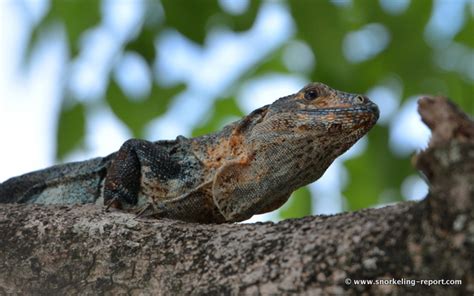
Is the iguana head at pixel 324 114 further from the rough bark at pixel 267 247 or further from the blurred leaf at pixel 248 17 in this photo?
the rough bark at pixel 267 247

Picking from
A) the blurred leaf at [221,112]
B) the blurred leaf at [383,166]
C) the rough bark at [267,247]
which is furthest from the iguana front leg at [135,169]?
the blurred leaf at [221,112]

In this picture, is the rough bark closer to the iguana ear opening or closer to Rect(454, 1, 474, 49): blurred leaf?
the iguana ear opening

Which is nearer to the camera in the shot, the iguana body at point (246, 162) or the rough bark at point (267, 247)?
the rough bark at point (267, 247)

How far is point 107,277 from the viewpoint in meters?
4.80

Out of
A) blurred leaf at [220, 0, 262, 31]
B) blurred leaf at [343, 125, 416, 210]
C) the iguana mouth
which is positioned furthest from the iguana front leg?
blurred leaf at [343, 125, 416, 210]

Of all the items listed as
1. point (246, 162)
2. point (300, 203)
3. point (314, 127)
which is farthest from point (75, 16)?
point (300, 203)

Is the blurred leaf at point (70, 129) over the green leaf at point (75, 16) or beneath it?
beneath

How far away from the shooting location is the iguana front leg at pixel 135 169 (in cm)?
664

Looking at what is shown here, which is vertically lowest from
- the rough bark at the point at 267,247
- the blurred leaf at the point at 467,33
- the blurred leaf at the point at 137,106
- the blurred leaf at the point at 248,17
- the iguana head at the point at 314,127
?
the rough bark at the point at 267,247

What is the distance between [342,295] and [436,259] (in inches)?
19.6

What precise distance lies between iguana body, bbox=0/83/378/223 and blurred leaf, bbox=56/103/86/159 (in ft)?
1.29

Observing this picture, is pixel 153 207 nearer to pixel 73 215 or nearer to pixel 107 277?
pixel 73 215

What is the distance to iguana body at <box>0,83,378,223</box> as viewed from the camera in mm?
6480

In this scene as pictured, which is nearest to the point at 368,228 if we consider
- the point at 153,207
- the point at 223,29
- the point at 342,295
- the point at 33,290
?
the point at 342,295
